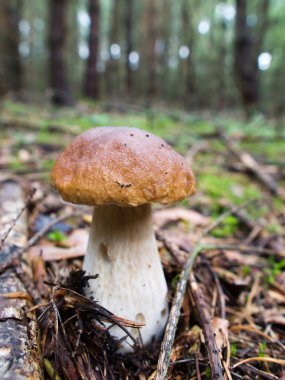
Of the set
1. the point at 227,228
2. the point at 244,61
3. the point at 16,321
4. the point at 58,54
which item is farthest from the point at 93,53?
the point at 16,321

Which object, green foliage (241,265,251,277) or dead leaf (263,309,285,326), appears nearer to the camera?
dead leaf (263,309,285,326)

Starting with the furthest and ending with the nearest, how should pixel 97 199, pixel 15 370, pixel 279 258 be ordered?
1. pixel 279 258
2. pixel 97 199
3. pixel 15 370

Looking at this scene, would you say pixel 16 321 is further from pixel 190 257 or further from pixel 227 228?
pixel 227 228

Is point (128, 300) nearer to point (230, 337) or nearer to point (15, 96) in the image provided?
point (230, 337)

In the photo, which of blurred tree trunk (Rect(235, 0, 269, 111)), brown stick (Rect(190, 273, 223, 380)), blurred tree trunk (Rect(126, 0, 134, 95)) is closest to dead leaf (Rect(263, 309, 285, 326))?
brown stick (Rect(190, 273, 223, 380))

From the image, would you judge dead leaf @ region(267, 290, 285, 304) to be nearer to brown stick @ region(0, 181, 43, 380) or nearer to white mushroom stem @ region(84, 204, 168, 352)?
white mushroom stem @ region(84, 204, 168, 352)

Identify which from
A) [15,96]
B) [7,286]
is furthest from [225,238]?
[15,96]
